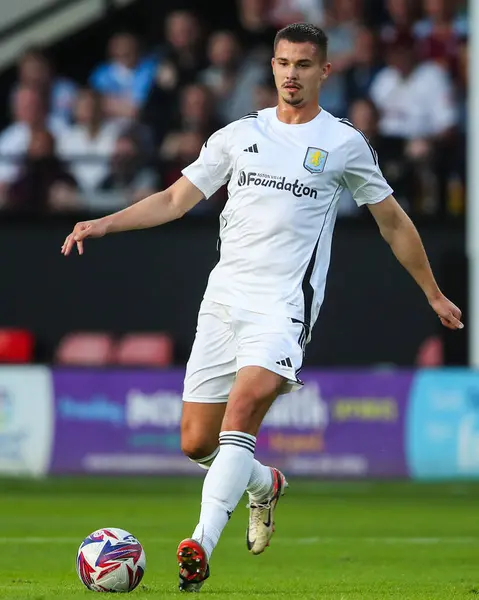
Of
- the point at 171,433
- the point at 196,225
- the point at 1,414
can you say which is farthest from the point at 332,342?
the point at 1,414

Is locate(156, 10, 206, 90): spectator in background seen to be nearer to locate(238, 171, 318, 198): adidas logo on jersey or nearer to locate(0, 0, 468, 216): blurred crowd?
locate(0, 0, 468, 216): blurred crowd

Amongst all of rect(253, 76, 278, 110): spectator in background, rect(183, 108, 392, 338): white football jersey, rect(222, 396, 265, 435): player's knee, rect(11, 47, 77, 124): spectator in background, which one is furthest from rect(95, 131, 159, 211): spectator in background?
rect(222, 396, 265, 435): player's knee

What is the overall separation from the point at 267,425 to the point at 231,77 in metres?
4.59

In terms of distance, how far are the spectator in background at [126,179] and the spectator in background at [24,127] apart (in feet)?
3.12

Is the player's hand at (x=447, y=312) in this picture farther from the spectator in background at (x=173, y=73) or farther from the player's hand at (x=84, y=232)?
the spectator in background at (x=173, y=73)

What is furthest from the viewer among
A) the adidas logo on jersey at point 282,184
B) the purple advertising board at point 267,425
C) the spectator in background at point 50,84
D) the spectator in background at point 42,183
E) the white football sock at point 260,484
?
the spectator in background at point 50,84

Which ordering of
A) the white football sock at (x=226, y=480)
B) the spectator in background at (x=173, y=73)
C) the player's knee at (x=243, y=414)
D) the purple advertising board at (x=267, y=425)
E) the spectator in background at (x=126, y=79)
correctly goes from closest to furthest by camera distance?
the white football sock at (x=226, y=480), the player's knee at (x=243, y=414), the purple advertising board at (x=267, y=425), the spectator in background at (x=173, y=73), the spectator in background at (x=126, y=79)

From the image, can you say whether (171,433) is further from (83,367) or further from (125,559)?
(125,559)

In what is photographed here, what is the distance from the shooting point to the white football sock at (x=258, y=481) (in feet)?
23.5

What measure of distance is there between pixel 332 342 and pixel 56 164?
3.99 meters

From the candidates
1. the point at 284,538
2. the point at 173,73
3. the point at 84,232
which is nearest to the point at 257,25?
the point at 173,73

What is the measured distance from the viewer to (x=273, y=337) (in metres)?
6.45

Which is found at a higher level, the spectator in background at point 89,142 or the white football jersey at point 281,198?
the spectator in background at point 89,142

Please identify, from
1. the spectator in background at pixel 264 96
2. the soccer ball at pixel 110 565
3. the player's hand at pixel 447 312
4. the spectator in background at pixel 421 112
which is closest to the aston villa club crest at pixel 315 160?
the player's hand at pixel 447 312
